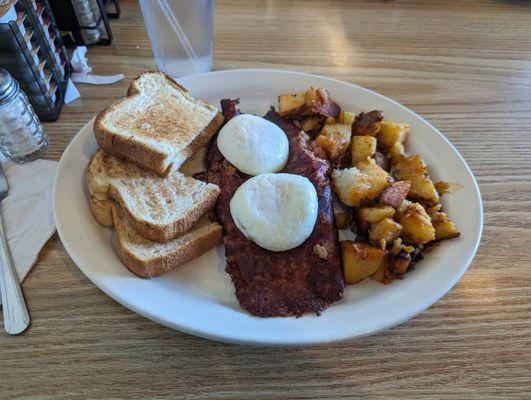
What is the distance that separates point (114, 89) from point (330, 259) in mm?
1485

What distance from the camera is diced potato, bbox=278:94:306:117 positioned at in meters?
1.74

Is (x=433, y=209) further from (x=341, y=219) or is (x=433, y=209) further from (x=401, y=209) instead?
(x=341, y=219)

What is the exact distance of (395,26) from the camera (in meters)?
2.60

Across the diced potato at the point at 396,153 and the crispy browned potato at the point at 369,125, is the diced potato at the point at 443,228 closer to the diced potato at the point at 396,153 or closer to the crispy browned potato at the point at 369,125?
the diced potato at the point at 396,153

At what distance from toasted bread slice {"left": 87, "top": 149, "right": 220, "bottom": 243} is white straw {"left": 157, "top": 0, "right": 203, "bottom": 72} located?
85 centimetres

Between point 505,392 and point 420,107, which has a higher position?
point 420,107

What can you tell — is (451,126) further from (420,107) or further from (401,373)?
(401,373)

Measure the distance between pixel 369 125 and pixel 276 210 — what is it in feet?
2.05

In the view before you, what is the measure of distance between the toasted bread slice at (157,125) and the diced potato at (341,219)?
25.9 inches

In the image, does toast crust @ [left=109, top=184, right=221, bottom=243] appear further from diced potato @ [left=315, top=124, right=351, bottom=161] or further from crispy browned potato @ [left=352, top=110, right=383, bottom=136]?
crispy browned potato @ [left=352, top=110, right=383, bottom=136]

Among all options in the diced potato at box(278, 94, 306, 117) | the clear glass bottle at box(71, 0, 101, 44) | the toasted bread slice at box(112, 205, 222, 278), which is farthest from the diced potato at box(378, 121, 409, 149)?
the clear glass bottle at box(71, 0, 101, 44)

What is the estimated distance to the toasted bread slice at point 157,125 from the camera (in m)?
1.52

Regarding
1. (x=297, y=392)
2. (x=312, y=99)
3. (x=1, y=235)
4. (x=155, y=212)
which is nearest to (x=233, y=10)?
(x=312, y=99)

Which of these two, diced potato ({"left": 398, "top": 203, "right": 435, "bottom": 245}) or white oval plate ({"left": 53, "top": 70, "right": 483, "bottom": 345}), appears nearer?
white oval plate ({"left": 53, "top": 70, "right": 483, "bottom": 345})
